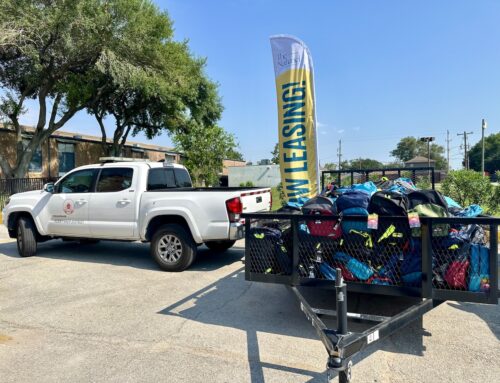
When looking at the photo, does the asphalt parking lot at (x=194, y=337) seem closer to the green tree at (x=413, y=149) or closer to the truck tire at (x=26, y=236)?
the truck tire at (x=26, y=236)

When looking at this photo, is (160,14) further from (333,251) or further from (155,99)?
(333,251)

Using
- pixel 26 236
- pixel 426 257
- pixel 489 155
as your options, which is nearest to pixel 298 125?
pixel 426 257

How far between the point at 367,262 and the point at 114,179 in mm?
5128

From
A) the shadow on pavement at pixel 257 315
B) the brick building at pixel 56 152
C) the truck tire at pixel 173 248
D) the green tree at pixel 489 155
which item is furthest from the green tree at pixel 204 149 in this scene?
the green tree at pixel 489 155

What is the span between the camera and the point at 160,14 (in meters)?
20.2

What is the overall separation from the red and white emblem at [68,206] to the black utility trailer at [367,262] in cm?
477

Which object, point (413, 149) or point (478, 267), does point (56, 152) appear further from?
point (413, 149)

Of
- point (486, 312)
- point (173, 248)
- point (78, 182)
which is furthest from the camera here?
point (78, 182)

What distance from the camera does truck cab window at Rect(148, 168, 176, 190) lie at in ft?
23.4

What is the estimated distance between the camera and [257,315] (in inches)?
179

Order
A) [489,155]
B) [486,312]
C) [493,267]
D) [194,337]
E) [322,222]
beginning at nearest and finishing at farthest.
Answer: [493,267]
[322,222]
[194,337]
[486,312]
[489,155]

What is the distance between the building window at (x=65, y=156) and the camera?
25.7m

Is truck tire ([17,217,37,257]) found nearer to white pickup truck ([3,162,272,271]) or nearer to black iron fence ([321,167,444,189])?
white pickup truck ([3,162,272,271])

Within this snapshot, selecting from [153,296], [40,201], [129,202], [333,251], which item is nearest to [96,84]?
[40,201]
